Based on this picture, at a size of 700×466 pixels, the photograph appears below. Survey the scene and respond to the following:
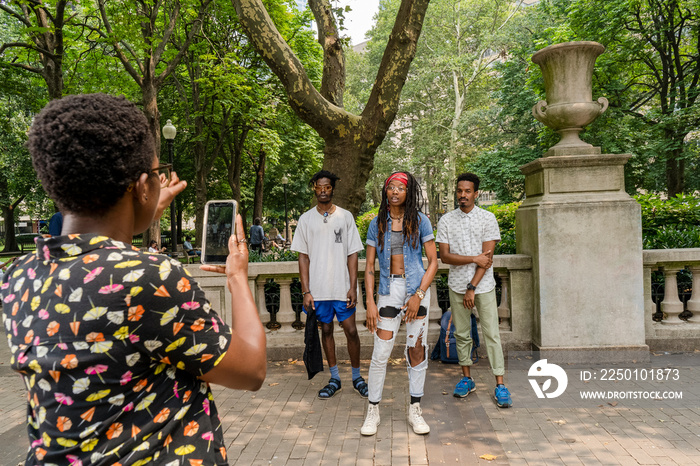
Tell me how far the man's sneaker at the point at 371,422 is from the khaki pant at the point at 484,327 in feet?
4.06

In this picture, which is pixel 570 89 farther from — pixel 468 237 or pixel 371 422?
pixel 371 422

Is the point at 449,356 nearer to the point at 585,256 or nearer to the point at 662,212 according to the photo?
the point at 585,256

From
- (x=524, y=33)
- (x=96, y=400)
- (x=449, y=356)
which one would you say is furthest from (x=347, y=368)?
(x=524, y=33)

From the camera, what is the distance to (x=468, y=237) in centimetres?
511

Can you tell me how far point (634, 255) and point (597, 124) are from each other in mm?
15702

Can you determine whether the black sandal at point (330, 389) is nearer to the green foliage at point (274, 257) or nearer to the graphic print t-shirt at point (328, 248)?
the graphic print t-shirt at point (328, 248)

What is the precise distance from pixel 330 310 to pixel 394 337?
1071mm

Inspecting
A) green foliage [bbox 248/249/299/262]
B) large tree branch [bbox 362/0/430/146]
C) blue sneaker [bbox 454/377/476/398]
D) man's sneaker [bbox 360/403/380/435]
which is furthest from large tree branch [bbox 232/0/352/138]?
man's sneaker [bbox 360/403/380/435]

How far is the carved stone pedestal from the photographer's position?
603 cm

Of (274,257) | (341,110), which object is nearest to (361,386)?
(274,257)

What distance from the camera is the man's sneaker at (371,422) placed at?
169 inches

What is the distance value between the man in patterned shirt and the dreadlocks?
2.00 ft

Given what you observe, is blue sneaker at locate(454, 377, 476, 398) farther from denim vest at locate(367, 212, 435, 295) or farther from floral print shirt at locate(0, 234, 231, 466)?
floral print shirt at locate(0, 234, 231, 466)

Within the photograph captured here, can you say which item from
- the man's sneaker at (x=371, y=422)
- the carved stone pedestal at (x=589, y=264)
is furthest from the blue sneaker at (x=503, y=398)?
the carved stone pedestal at (x=589, y=264)
